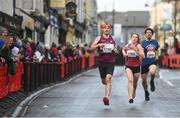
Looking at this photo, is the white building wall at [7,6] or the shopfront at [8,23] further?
the white building wall at [7,6]

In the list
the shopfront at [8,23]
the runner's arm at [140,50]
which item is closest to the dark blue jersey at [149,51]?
the runner's arm at [140,50]

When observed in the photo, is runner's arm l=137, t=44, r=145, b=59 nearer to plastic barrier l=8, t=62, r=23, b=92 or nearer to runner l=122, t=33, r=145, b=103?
runner l=122, t=33, r=145, b=103

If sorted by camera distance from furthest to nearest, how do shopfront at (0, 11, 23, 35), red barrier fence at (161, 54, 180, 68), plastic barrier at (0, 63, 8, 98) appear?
red barrier fence at (161, 54, 180, 68) < shopfront at (0, 11, 23, 35) < plastic barrier at (0, 63, 8, 98)

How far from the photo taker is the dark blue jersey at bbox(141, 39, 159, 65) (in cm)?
1917

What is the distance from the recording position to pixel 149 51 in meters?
19.2

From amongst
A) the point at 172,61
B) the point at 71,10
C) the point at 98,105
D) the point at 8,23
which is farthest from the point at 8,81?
the point at 71,10

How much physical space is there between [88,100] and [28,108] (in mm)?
2487

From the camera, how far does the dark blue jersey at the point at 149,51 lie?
1917cm

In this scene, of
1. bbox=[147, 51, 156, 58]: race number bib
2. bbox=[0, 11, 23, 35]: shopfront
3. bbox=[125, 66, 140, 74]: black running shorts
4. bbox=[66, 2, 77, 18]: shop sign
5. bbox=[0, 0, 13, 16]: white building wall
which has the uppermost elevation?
bbox=[66, 2, 77, 18]: shop sign

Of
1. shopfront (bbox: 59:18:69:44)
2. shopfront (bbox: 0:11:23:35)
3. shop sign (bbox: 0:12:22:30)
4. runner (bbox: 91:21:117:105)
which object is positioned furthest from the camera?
shopfront (bbox: 59:18:69:44)

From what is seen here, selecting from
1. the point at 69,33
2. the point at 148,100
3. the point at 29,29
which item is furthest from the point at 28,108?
the point at 69,33

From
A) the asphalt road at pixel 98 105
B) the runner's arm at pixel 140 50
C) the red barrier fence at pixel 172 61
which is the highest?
the runner's arm at pixel 140 50

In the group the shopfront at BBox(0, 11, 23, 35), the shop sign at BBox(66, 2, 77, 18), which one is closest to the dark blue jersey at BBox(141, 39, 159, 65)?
the shopfront at BBox(0, 11, 23, 35)

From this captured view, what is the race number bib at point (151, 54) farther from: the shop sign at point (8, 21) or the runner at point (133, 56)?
the shop sign at point (8, 21)
